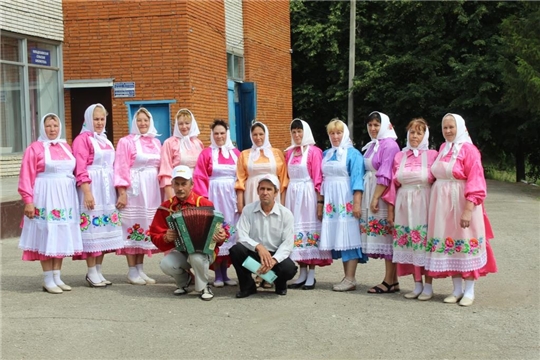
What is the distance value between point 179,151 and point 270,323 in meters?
2.85

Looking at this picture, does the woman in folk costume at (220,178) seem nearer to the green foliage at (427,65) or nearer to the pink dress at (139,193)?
the pink dress at (139,193)

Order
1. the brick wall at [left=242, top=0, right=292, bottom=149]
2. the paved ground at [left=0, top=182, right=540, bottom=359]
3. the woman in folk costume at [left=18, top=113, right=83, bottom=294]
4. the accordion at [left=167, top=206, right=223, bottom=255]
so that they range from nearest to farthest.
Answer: the paved ground at [left=0, top=182, right=540, bottom=359] < the accordion at [left=167, top=206, right=223, bottom=255] < the woman in folk costume at [left=18, top=113, right=83, bottom=294] < the brick wall at [left=242, top=0, right=292, bottom=149]

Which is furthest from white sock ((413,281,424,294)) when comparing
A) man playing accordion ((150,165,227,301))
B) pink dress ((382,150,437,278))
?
man playing accordion ((150,165,227,301))

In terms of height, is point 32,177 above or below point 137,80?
below

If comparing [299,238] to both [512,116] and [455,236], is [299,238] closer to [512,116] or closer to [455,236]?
[455,236]

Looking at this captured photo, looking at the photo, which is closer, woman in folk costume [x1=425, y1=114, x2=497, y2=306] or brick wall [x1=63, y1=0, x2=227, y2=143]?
woman in folk costume [x1=425, y1=114, x2=497, y2=306]

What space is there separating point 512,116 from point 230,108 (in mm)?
11992

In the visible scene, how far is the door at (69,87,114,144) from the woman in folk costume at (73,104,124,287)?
9856mm

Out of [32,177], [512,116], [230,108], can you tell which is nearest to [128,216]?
[32,177]

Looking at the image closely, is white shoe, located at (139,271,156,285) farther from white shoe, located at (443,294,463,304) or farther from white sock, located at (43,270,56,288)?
white shoe, located at (443,294,463,304)

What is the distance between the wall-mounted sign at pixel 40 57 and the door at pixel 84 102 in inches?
38.9

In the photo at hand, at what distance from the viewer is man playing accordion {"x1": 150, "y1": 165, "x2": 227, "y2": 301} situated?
8.07 meters

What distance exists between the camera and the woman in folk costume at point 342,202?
27.6 feet

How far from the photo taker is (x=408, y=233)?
8.04 metres
